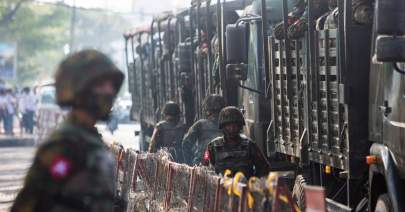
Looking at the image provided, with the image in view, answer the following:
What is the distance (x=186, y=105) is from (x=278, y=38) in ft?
22.2

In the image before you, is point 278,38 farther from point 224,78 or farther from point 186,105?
point 186,105

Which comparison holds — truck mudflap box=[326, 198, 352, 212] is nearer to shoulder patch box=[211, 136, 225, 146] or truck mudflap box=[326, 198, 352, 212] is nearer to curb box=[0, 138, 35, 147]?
shoulder patch box=[211, 136, 225, 146]

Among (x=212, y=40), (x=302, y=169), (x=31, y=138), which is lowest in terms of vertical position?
(x=31, y=138)

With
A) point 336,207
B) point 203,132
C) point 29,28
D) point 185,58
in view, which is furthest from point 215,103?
point 29,28

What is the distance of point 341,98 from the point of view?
9734mm

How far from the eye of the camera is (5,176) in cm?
2364

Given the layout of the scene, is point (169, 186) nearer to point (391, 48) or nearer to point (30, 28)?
point (391, 48)

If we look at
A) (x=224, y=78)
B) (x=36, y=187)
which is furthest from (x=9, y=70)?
(x=36, y=187)

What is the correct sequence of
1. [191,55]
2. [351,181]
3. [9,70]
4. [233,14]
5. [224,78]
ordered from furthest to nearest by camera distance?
[9,70] → [191,55] → [233,14] → [224,78] → [351,181]

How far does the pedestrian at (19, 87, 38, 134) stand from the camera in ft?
128

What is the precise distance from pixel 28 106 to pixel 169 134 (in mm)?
24392

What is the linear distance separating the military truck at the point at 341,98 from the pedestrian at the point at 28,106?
89.4 ft

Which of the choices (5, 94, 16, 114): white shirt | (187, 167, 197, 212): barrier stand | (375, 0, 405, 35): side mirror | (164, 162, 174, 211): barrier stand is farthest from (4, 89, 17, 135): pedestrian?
(375, 0, 405, 35): side mirror

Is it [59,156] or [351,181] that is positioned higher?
[59,156]
